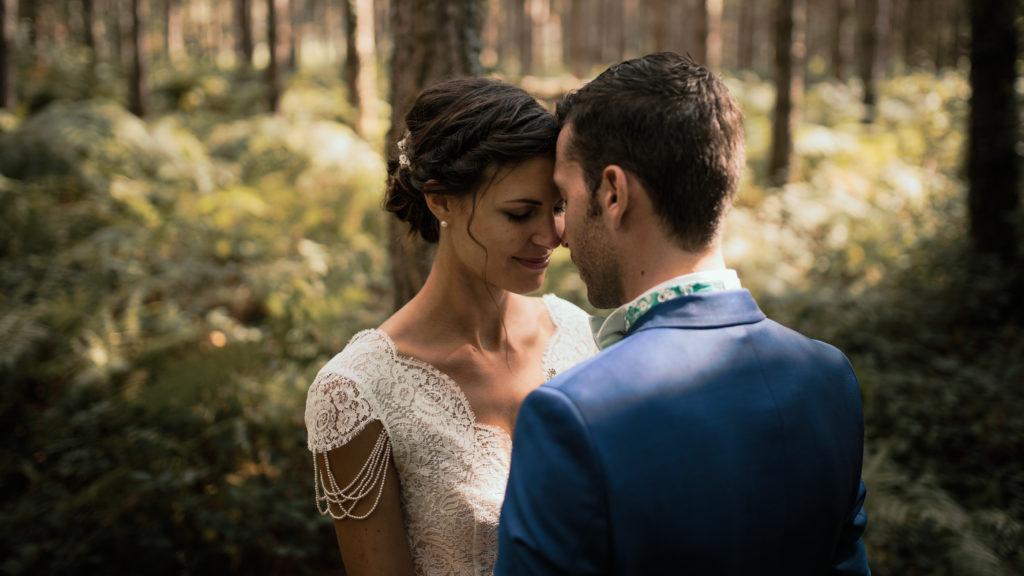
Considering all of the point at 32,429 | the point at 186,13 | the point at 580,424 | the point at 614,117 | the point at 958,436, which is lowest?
the point at 958,436

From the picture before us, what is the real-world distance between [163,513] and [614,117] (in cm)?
402

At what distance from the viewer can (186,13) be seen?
161 ft

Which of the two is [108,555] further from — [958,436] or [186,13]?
[186,13]

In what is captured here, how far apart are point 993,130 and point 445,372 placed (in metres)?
8.03

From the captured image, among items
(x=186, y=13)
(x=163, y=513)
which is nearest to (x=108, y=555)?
(x=163, y=513)

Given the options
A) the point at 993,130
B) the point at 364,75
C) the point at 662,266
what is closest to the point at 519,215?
the point at 662,266

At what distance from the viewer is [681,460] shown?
1.54 meters

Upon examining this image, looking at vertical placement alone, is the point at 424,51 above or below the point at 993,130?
above

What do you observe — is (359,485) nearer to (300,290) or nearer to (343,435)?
(343,435)

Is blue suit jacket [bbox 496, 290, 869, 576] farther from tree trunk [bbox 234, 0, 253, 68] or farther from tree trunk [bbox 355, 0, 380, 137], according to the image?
tree trunk [bbox 234, 0, 253, 68]

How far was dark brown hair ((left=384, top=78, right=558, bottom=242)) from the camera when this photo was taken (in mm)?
2285

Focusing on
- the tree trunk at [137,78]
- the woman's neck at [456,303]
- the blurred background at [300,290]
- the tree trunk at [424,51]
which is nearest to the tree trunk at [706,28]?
the blurred background at [300,290]

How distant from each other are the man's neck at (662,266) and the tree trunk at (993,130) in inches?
322

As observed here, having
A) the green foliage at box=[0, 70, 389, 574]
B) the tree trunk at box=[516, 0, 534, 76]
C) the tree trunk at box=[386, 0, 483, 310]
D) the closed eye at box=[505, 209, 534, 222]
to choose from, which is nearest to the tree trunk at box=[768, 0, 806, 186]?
the green foliage at box=[0, 70, 389, 574]
